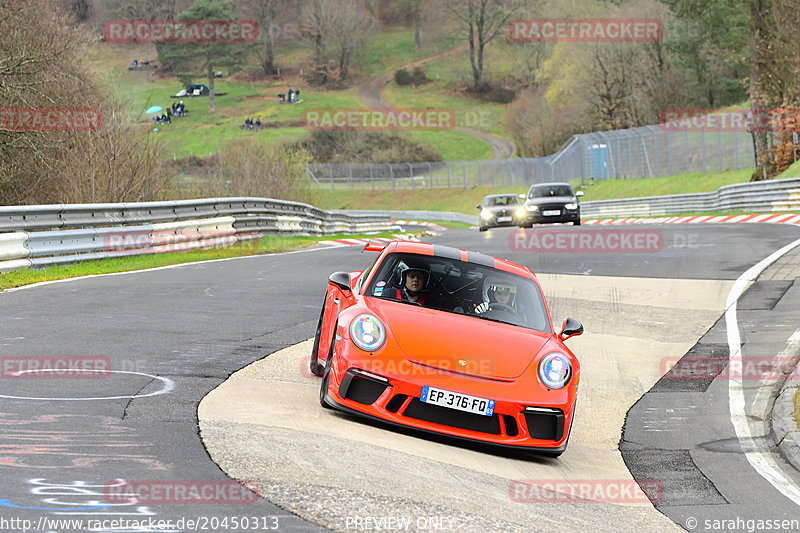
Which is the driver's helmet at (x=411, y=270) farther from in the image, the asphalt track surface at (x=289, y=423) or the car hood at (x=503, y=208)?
the car hood at (x=503, y=208)

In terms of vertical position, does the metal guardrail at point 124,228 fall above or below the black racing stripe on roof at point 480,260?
below

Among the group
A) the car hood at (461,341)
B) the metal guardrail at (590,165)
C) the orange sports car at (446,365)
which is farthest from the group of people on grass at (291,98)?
the car hood at (461,341)

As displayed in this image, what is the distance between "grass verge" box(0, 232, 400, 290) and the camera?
1570cm

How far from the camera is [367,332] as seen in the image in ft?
23.3

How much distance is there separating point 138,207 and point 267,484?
15.5 metres

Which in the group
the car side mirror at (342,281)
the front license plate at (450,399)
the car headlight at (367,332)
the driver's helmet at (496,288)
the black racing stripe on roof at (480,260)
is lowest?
the front license plate at (450,399)

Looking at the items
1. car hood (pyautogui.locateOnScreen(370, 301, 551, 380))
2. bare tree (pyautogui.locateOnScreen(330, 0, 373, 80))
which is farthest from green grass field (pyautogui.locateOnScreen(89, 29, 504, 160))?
car hood (pyautogui.locateOnScreen(370, 301, 551, 380))

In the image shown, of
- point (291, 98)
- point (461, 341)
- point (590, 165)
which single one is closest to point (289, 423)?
point (461, 341)

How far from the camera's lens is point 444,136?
399ft

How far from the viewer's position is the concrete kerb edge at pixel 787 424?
749cm

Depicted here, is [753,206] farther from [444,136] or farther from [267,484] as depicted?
[444,136]

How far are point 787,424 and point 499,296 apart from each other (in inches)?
98.8

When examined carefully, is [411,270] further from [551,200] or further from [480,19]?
[480,19]

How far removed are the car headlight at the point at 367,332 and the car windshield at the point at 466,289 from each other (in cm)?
72
